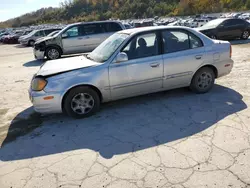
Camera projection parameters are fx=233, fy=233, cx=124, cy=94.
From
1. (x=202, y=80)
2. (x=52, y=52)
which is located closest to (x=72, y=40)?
(x=52, y=52)

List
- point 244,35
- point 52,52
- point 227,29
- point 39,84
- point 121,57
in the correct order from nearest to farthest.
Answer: point 39,84 < point 121,57 < point 52,52 < point 227,29 < point 244,35

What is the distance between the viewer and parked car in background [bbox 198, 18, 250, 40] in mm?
13930

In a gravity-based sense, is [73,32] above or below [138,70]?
above

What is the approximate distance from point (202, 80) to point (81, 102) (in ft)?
8.91

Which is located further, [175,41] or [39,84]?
[175,41]

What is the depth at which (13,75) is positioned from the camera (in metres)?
8.63

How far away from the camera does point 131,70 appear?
443cm

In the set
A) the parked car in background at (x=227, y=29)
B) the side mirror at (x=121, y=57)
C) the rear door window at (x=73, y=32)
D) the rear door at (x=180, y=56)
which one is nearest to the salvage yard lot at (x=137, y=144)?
the rear door at (x=180, y=56)

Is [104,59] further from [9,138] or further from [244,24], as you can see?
[244,24]

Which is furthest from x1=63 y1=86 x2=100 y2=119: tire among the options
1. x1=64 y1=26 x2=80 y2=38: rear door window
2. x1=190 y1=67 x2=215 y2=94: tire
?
x1=64 y1=26 x2=80 y2=38: rear door window

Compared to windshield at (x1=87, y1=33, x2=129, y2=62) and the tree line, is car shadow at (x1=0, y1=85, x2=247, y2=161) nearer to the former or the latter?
windshield at (x1=87, y1=33, x2=129, y2=62)

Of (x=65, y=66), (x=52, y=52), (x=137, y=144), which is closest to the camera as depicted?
(x=137, y=144)

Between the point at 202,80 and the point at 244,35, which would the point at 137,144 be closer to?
the point at 202,80

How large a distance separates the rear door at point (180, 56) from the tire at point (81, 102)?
1.51m
